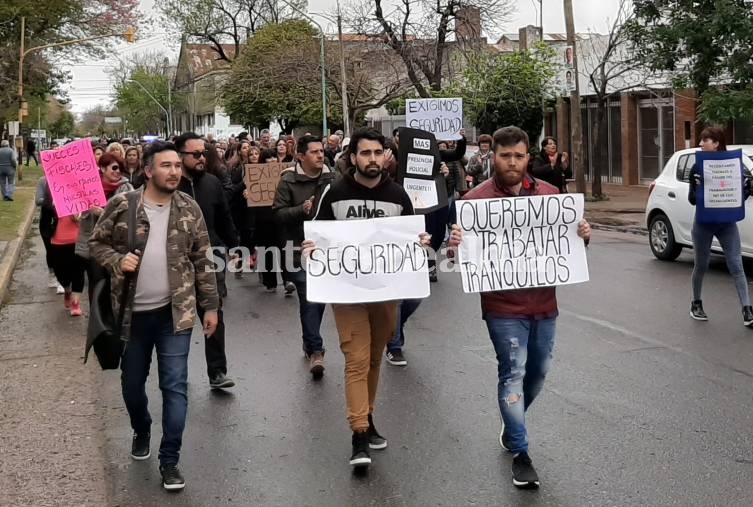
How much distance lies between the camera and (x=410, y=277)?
5535 mm

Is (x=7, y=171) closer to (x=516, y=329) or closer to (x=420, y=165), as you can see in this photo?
(x=420, y=165)

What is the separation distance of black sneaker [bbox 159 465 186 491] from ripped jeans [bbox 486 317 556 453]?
1720mm

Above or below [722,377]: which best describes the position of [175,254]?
above

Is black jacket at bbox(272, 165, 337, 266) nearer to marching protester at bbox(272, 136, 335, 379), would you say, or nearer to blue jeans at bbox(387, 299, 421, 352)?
marching protester at bbox(272, 136, 335, 379)

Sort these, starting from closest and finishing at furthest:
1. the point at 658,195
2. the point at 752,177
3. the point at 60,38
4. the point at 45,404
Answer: the point at 45,404 → the point at 752,177 → the point at 658,195 → the point at 60,38

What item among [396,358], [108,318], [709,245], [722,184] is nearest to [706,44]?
[722,184]

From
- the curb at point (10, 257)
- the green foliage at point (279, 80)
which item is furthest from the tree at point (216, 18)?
the curb at point (10, 257)

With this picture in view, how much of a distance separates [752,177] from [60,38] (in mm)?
35590

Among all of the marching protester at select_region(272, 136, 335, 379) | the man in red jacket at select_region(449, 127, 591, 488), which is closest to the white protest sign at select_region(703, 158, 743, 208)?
the marching protester at select_region(272, 136, 335, 379)

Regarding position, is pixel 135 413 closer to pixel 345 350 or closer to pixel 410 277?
pixel 345 350

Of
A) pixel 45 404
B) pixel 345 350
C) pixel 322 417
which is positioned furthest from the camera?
pixel 45 404

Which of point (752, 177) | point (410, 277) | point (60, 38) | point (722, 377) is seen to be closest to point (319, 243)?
point (410, 277)

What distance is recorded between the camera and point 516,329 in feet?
16.8

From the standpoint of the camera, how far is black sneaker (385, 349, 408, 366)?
25.8 feet
